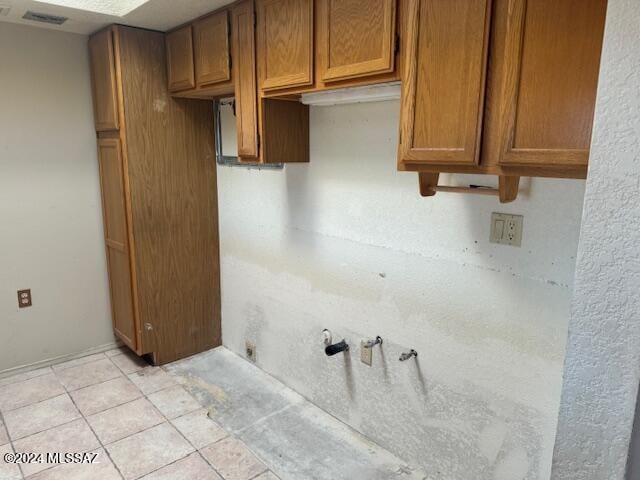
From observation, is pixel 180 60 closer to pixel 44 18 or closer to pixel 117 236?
pixel 44 18

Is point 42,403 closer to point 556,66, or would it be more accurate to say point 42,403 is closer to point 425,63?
point 425,63

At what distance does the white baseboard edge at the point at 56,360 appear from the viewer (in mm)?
2811

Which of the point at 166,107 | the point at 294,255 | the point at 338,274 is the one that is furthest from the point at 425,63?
the point at 166,107

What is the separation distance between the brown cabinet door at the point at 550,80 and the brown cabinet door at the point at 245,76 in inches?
48.3

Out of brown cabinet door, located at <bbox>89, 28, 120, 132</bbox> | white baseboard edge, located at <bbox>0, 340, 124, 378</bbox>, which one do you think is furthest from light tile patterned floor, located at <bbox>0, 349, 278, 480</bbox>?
brown cabinet door, located at <bbox>89, 28, 120, 132</bbox>

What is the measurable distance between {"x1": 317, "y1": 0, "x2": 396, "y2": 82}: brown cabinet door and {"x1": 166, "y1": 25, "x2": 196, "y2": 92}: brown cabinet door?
105 centimetres

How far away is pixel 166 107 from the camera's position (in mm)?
2701

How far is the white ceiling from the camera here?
2105mm

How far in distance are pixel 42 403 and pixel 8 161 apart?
145cm

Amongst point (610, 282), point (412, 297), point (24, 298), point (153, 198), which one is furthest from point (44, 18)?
point (610, 282)

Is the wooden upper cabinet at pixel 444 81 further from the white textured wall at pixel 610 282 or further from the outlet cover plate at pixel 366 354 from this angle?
the outlet cover plate at pixel 366 354

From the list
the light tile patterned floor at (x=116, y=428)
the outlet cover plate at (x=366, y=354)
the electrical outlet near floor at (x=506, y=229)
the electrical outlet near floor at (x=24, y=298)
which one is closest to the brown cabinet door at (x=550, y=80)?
the electrical outlet near floor at (x=506, y=229)

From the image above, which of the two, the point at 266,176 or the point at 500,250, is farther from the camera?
the point at 266,176

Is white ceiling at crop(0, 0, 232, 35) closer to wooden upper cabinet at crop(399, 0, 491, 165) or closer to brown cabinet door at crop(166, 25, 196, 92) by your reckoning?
brown cabinet door at crop(166, 25, 196, 92)
